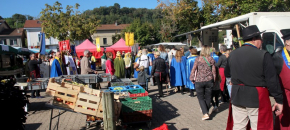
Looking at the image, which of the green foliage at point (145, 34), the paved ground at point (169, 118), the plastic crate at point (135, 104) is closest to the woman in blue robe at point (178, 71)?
the paved ground at point (169, 118)

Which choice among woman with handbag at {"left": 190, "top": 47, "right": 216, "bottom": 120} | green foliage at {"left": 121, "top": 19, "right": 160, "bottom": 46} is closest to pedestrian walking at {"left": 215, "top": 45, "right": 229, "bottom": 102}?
woman with handbag at {"left": 190, "top": 47, "right": 216, "bottom": 120}

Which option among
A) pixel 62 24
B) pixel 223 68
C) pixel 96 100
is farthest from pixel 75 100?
pixel 62 24

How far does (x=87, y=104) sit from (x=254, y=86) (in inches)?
118

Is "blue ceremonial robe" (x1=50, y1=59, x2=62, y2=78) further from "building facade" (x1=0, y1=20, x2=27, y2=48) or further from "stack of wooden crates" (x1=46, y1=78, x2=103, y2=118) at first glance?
"building facade" (x1=0, y1=20, x2=27, y2=48)

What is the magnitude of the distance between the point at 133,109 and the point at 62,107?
1668 millimetres

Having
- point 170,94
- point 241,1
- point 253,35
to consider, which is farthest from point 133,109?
point 241,1

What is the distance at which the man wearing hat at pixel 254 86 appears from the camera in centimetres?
322

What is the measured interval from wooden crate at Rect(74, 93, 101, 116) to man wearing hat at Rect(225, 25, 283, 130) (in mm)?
2552

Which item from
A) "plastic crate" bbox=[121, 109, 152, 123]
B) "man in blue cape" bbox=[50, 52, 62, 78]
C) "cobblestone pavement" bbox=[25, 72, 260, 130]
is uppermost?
"man in blue cape" bbox=[50, 52, 62, 78]

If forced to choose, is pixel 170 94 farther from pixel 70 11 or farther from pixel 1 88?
pixel 70 11

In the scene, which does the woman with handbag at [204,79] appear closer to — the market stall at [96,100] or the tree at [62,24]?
the market stall at [96,100]

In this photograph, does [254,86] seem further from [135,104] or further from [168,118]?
[168,118]

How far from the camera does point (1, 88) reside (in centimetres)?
336

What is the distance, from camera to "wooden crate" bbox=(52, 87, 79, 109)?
15.1 feet
